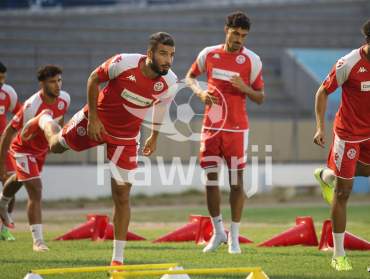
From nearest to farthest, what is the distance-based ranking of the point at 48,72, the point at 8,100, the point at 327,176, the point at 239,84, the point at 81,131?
the point at 81,131
the point at 327,176
the point at 239,84
the point at 48,72
the point at 8,100

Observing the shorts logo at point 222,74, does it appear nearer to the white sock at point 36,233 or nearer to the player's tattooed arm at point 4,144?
the player's tattooed arm at point 4,144

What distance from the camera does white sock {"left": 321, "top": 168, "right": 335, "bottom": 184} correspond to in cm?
1034

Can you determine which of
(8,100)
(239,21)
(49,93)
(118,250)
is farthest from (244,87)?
(8,100)

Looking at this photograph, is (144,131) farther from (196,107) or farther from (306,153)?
(306,153)

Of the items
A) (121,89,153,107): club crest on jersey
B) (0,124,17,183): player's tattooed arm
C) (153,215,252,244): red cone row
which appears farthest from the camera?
(153,215,252,244): red cone row

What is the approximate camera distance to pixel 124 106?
9.27 meters

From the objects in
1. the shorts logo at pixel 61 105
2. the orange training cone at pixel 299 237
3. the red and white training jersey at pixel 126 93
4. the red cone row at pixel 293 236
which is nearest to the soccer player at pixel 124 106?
the red and white training jersey at pixel 126 93

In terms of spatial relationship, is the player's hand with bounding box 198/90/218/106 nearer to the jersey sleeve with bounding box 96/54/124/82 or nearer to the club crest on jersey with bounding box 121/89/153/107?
the club crest on jersey with bounding box 121/89/153/107

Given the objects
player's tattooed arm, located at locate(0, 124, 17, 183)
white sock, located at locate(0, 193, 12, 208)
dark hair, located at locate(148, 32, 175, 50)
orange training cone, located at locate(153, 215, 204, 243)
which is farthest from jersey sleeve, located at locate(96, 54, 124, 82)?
white sock, located at locate(0, 193, 12, 208)

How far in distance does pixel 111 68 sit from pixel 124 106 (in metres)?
0.47

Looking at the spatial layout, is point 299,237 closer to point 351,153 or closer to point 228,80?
point 228,80

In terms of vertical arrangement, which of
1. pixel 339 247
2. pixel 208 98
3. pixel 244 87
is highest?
pixel 244 87

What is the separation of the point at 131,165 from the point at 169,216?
10613 mm

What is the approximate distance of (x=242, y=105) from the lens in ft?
38.7
